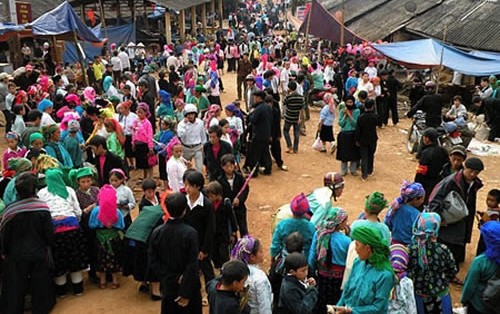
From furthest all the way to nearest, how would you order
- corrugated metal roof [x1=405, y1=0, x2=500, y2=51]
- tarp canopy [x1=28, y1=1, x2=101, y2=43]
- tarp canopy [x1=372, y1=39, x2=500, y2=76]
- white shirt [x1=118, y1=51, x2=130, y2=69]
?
white shirt [x1=118, y1=51, x2=130, y2=69] → corrugated metal roof [x1=405, y1=0, x2=500, y2=51] → tarp canopy [x1=372, y1=39, x2=500, y2=76] → tarp canopy [x1=28, y1=1, x2=101, y2=43]

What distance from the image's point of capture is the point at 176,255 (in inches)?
160

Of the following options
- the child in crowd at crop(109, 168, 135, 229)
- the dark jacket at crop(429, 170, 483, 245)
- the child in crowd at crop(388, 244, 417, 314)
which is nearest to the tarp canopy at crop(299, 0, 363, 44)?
the dark jacket at crop(429, 170, 483, 245)

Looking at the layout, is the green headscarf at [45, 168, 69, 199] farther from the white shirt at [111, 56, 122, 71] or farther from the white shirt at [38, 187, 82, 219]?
the white shirt at [111, 56, 122, 71]

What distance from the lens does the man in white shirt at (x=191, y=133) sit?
7781 mm

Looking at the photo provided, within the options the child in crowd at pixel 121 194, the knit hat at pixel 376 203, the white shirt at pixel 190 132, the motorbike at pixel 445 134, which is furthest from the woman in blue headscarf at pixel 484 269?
the white shirt at pixel 190 132

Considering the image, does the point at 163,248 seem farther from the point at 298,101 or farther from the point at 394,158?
the point at 394,158


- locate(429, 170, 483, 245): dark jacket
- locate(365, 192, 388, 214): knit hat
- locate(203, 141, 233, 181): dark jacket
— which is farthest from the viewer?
locate(203, 141, 233, 181): dark jacket

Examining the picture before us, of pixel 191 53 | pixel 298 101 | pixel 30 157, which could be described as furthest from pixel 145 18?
pixel 30 157

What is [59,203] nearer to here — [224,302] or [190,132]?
[224,302]

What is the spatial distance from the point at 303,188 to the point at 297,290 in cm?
563

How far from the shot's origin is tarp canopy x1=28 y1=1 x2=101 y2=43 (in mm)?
12250

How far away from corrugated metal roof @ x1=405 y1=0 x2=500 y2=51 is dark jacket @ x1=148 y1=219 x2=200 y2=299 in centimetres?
1364

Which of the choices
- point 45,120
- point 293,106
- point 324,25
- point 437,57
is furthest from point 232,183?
point 324,25

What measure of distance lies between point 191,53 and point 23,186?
15.9 metres
